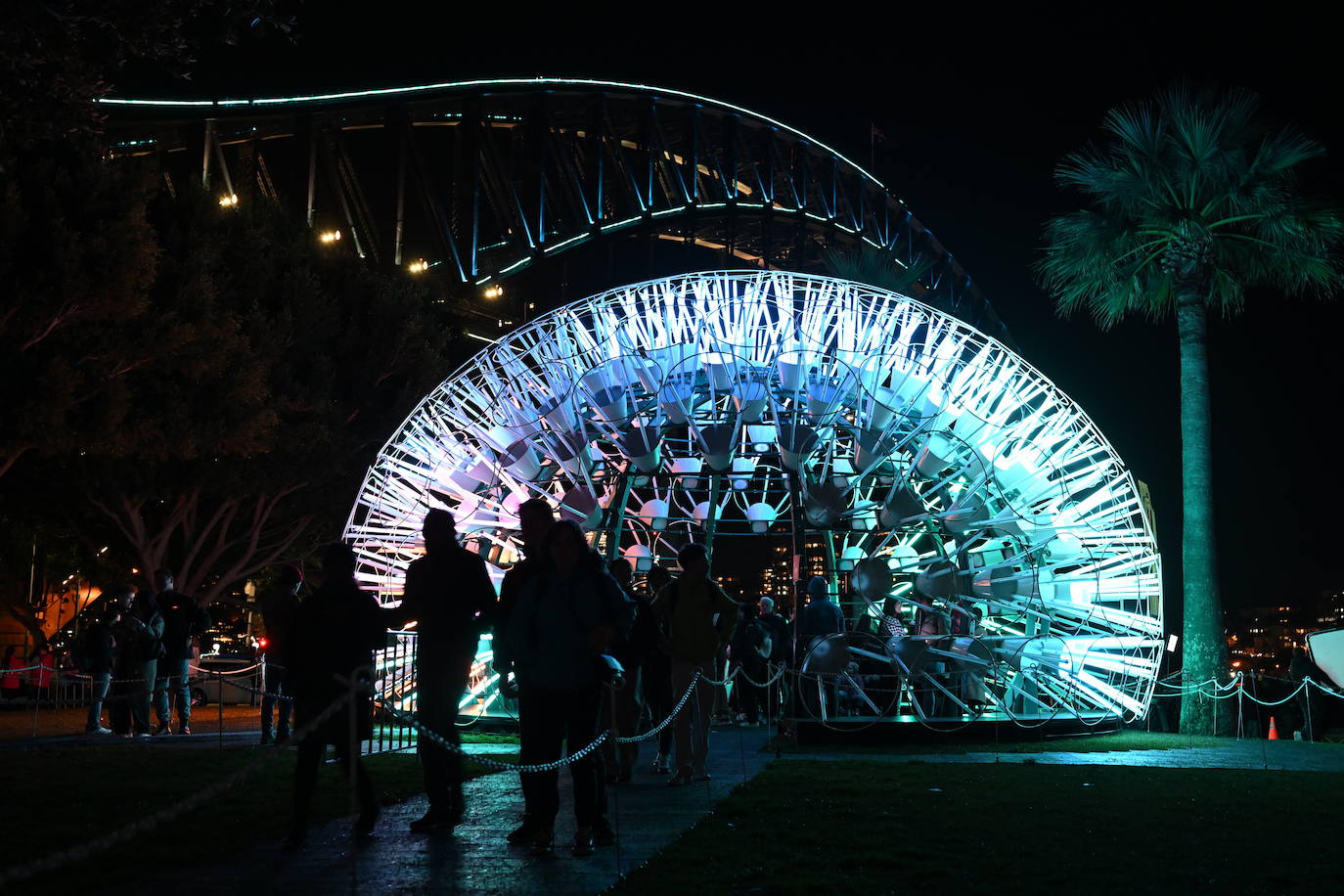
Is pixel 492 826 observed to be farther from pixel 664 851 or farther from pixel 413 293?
pixel 413 293

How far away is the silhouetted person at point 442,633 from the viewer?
24.2 feet

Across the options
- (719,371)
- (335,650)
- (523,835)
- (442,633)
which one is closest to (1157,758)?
(719,371)

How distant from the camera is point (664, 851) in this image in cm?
675

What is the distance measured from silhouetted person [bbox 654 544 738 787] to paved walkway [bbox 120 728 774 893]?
2.40 feet

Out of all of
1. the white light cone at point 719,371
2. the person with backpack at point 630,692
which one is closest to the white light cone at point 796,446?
the white light cone at point 719,371

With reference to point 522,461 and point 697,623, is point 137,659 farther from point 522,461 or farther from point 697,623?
point 697,623

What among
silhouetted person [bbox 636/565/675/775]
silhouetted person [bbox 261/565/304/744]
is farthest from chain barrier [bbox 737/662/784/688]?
silhouetted person [bbox 261/565/304/744]

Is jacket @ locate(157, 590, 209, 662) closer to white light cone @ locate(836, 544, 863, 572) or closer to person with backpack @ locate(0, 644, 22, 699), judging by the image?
white light cone @ locate(836, 544, 863, 572)

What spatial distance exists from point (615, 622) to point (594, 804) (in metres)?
Answer: 0.94

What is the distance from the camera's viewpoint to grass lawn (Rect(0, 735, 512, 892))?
22.0ft

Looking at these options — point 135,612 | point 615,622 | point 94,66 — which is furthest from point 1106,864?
point 94,66

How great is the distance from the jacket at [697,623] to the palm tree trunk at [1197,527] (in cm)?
1105

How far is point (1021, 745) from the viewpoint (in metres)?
13.6

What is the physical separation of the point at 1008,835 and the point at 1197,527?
42.7 ft
